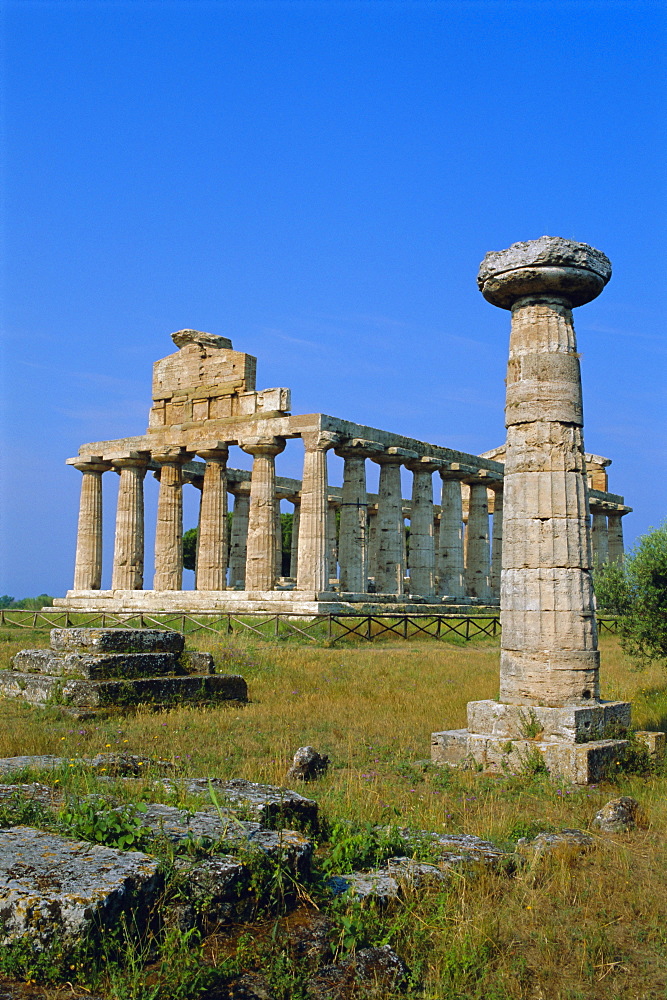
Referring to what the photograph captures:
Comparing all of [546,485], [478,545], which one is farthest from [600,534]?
[546,485]

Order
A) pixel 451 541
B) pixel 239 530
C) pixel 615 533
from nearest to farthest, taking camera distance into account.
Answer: pixel 451 541 < pixel 239 530 < pixel 615 533

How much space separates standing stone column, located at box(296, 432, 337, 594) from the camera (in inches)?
1230

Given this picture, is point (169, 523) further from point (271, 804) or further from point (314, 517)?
point (271, 804)

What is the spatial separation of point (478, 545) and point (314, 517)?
46.4 feet

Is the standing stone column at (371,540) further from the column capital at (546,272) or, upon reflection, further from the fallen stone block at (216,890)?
the fallen stone block at (216,890)

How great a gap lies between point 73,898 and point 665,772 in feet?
26.3

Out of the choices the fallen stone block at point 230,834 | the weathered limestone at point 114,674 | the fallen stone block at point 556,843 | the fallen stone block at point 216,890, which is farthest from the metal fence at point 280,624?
the fallen stone block at point 216,890

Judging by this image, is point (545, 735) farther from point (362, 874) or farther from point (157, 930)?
point (157, 930)

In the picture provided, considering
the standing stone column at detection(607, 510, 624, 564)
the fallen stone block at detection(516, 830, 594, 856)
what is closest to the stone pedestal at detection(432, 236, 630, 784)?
the fallen stone block at detection(516, 830, 594, 856)

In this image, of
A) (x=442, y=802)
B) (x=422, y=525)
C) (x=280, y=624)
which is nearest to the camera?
(x=442, y=802)

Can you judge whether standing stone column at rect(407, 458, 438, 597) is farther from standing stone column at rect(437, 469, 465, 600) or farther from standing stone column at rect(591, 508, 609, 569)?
standing stone column at rect(591, 508, 609, 569)

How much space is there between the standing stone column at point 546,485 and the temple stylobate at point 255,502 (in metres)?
18.2

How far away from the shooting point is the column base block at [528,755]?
10000 millimetres

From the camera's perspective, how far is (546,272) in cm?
1126
